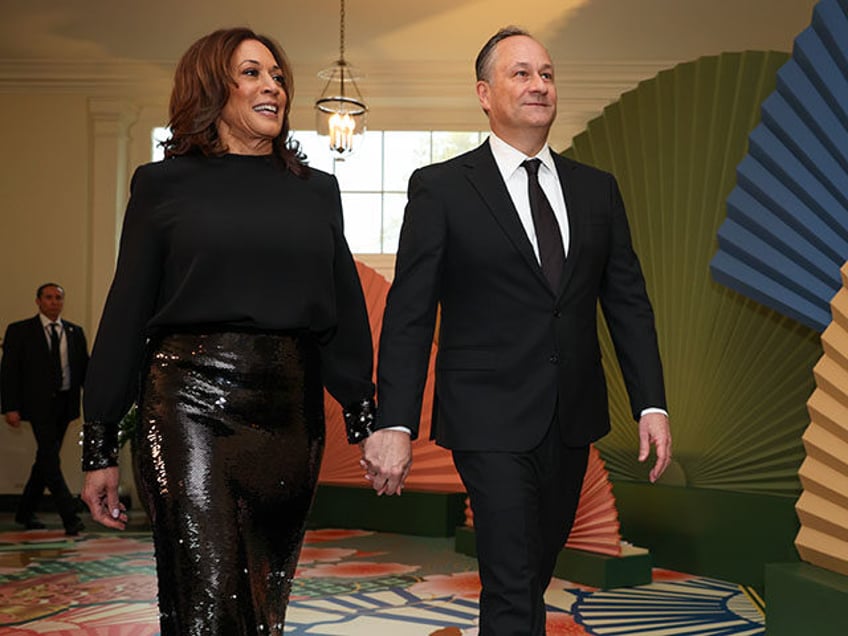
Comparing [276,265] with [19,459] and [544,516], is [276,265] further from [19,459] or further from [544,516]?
[19,459]

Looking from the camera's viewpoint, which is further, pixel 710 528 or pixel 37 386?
pixel 37 386

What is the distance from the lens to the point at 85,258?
759 centimetres

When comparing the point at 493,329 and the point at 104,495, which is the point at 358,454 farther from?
the point at 104,495

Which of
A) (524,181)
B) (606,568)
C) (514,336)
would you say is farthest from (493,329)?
(606,568)

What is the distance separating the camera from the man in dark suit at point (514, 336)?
1858 millimetres

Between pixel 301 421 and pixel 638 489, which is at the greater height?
pixel 301 421

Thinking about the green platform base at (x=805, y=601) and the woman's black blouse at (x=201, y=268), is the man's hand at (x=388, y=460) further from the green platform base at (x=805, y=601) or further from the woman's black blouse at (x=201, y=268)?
the green platform base at (x=805, y=601)

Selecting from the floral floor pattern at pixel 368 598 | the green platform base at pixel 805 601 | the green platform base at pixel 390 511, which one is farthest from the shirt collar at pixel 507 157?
the green platform base at pixel 390 511

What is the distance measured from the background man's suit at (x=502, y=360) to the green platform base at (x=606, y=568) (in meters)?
2.35

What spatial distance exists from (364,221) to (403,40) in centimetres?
143

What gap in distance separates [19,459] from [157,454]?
6255mm

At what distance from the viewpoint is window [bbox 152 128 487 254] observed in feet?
25.8

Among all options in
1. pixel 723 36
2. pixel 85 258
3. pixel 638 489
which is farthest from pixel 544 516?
pixel 85 258

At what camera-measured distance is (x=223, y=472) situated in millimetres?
1703
